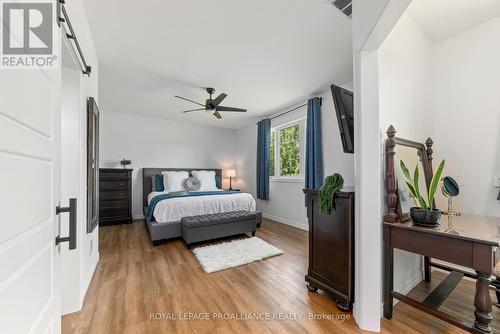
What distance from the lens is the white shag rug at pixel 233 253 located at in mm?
2486

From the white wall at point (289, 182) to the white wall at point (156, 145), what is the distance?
59 centimetres

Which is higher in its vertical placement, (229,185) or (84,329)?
(229,185)

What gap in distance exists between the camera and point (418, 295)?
1.88 metres

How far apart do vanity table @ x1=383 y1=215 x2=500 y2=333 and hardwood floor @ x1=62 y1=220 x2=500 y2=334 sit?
0.73 feet

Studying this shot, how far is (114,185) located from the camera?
4.31 metres

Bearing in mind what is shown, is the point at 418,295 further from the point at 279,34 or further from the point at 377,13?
the point at 279,34

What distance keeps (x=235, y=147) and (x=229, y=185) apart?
3.95ft

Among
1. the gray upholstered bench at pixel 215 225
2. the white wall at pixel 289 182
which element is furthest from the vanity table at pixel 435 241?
the gray upholstered bench at pixel 215 225

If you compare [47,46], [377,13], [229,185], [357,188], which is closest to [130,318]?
[47,46]

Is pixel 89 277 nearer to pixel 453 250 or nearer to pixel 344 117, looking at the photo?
pixel 344 117

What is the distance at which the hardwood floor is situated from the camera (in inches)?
60.2

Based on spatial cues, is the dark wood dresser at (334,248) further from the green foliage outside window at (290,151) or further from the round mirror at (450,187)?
the green foliage outside window at (290,151)

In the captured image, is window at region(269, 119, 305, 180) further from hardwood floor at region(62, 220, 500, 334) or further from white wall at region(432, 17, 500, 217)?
white wall at region(432, 17, 500, 217)

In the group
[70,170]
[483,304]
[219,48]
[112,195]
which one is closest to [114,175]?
[112,195]
